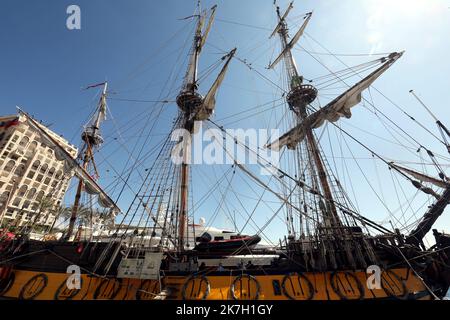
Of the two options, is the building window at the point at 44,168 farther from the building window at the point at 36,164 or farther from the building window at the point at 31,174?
the building window at the point at 31,174

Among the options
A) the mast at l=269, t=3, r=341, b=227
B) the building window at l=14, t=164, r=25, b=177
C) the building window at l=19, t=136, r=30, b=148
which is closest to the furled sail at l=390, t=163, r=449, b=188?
the mast at l=269, t=3, r=341, b=227

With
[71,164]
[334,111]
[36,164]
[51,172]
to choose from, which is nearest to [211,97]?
[334,111]

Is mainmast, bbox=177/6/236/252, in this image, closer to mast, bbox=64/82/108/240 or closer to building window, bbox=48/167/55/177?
mast, bbox=64/82/108/240

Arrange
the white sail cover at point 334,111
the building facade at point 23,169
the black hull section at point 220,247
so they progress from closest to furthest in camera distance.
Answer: the black hull section at point 220,247 → the white sail cover at point 334,111 → the building facade at point 23,169

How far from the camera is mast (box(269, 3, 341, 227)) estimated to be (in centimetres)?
1148

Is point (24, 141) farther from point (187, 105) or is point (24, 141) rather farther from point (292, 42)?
point (292, 42)

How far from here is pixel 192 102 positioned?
13.5 m

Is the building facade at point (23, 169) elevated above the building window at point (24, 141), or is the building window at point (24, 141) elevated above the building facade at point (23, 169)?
the building window at point (24, 141)

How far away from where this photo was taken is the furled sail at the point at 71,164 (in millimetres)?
11265

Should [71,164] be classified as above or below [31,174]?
below

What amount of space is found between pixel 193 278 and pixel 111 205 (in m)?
11.1

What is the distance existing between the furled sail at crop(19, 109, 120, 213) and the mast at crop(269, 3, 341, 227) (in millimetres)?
14382

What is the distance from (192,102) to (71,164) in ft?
31.3
